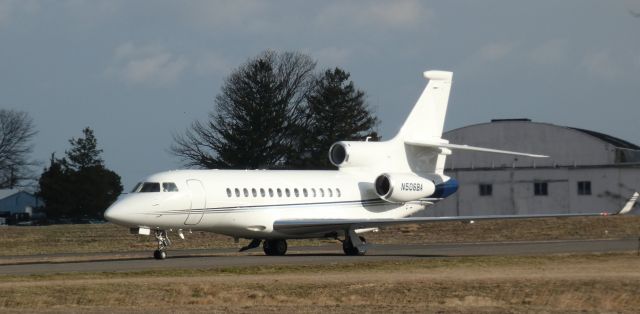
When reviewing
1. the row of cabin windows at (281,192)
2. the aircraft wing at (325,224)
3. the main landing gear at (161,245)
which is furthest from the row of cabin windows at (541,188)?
the main landing gear at (161,245)

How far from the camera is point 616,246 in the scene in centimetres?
3850

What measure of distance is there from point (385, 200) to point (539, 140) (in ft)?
101

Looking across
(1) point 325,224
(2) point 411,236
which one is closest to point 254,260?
(1) point 325,224

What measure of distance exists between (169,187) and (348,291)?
14301 millimetres

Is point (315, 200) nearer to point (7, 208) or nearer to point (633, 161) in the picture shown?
point (633, 161)

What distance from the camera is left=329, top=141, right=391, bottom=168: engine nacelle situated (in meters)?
41.1

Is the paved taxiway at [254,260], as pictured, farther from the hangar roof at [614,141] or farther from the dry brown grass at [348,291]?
the hangar roof at [614,141]

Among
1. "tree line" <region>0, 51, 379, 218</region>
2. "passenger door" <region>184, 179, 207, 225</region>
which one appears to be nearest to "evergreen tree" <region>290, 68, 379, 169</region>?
"tree line" <region>0, 51, 379, 218</region>

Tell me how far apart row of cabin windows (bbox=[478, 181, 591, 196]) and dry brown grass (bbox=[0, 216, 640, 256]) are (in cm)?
1166

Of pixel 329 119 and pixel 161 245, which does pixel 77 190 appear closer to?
pixel 329 119

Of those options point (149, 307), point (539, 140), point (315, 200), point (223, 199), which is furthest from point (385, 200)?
point (539, 140)

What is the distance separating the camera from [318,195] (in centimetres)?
3944

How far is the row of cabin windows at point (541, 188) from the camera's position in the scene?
219 feet

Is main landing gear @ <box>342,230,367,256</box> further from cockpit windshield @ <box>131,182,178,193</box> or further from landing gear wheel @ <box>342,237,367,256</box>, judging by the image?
cockpit windshield @ <box>131,182,178,193</box>
